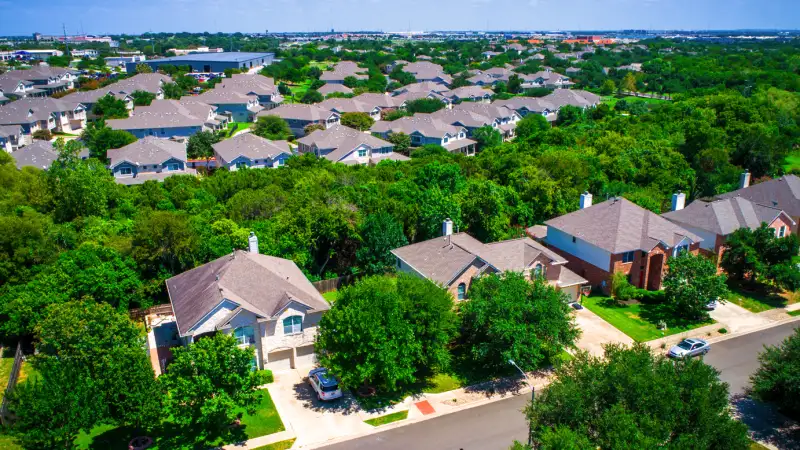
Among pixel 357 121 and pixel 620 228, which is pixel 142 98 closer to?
pixel 357 121

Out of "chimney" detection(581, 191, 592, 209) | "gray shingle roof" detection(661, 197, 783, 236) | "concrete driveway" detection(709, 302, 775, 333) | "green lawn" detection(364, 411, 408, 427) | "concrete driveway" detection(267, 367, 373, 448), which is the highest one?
"chimney" detection(581, 191, 592, 209)

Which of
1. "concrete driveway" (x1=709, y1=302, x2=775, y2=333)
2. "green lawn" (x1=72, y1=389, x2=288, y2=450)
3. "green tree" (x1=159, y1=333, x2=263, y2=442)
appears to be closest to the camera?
"green tree" (x1=159, y1=333, x2=263, y2=442)

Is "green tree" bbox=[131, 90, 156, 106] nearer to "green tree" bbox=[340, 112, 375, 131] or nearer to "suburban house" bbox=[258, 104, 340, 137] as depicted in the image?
"suburban house" bbox=[258, 104, 340, 137]

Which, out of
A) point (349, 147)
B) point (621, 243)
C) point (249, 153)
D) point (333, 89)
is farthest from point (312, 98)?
point (621, 243)

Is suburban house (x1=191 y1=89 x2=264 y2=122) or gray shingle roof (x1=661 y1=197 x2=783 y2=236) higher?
suburban house (x1=191 y1=89 x2=264 y2=122)

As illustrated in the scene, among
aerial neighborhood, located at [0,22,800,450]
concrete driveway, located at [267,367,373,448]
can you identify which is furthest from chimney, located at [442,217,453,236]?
concrete driveway, located at [267,367,373,448]

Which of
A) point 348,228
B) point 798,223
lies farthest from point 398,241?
point 798,223

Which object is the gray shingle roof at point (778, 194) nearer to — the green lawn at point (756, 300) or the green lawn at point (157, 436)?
the green lawn at point (756, 300)

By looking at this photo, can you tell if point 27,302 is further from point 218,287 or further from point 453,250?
point 453,250

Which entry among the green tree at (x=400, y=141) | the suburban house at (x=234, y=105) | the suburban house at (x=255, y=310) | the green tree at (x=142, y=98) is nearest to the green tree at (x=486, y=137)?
the green tree at (x=400, y=141)
